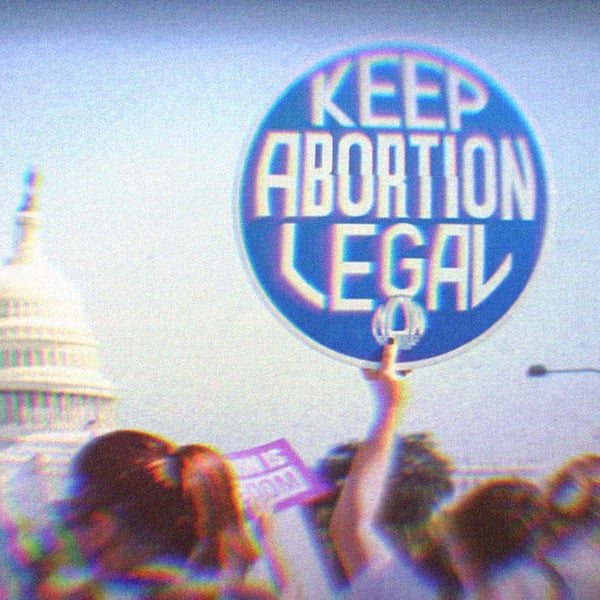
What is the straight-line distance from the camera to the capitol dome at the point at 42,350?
2.66 m

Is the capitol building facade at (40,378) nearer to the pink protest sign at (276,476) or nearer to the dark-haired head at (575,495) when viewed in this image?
the pink protest sign at (276,476)

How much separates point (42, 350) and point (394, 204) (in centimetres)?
105

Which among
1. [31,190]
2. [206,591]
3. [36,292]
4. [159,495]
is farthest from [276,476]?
[31,190]

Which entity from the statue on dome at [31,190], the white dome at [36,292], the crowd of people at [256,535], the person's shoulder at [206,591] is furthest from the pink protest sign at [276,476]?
the statue on dome at [31,190]

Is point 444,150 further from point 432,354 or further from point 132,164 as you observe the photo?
point 132,164

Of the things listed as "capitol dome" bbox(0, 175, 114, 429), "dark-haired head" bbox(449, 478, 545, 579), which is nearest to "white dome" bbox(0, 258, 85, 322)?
"capitol dome" bbox(0, 175, 114, 429)

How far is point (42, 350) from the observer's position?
264 centimetres

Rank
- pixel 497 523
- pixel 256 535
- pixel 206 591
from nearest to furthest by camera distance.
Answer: pixel 206 591
pixel 256 535
pixel 497 523

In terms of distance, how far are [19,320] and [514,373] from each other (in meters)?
1.41

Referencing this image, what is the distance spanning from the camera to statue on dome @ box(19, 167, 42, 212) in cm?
273

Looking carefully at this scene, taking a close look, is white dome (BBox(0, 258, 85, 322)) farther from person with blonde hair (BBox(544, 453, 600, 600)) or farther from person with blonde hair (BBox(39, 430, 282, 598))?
person with blonde hair (BBox(544, 453, 600, 600))

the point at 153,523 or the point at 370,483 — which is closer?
the point at 153,523

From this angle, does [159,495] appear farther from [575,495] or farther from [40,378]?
[575,495]

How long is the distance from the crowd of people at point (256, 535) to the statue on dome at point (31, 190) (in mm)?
674
